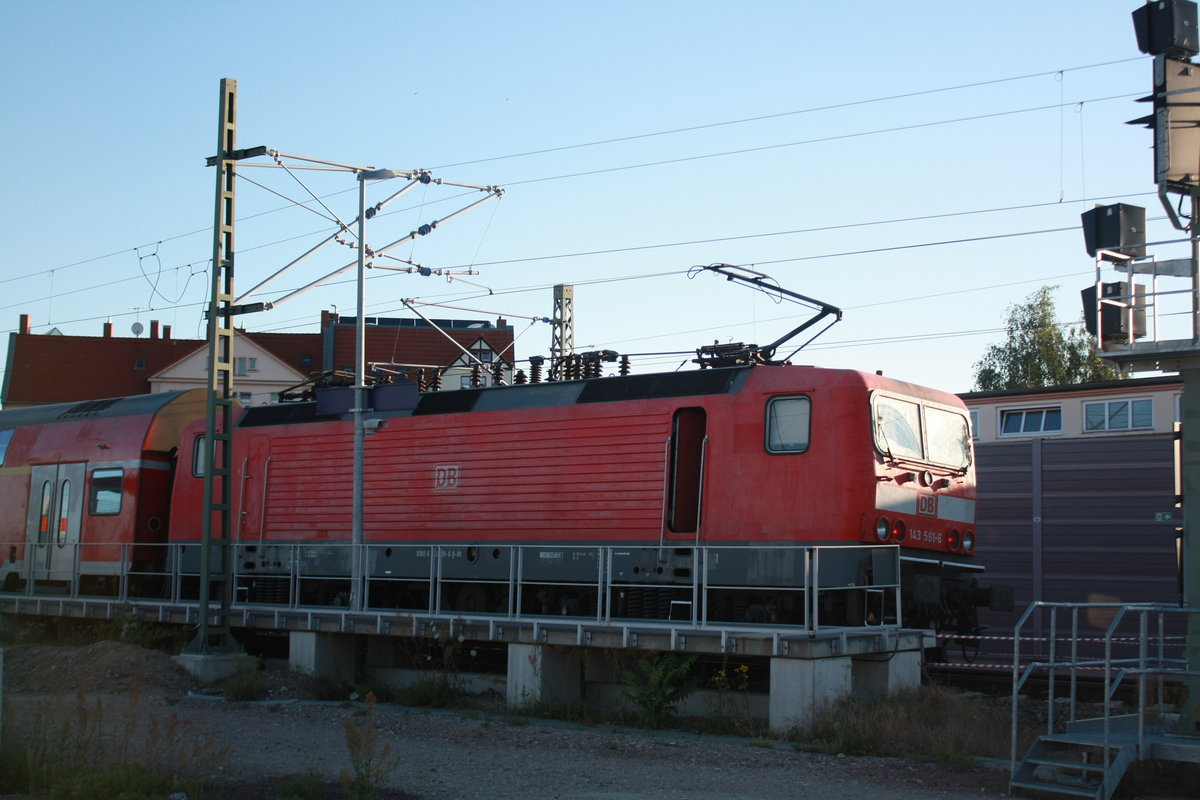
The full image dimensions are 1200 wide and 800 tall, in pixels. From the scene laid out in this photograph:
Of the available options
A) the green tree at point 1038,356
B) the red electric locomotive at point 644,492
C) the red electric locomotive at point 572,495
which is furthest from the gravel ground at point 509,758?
the green tree at point 1038,356

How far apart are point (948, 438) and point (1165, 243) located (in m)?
5.14

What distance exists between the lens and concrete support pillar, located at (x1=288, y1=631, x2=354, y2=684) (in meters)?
17.8

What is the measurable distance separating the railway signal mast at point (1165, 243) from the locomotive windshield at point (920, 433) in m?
3.44

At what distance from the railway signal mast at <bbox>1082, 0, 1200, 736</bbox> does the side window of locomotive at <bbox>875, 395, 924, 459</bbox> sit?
11.1 ft

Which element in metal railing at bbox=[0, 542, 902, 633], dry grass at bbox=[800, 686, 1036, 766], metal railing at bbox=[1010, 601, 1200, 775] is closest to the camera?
dry grass at bbox=[800, 686, 1036, 766]

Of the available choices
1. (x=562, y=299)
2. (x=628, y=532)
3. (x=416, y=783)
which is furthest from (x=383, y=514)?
(x=562, y=299)

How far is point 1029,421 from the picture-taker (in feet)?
72.7

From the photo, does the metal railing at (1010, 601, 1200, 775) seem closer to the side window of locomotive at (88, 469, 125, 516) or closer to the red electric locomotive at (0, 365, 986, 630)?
the red electric locomotive at (0, 365, 986, 630)

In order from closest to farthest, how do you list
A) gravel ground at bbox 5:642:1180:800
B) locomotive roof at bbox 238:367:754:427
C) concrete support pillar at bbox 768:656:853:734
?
gravel ground at bbox 5:642:1180:800 → concrete support pillar at bbox 768:656:853:734 → locomotive roof at bbox 238:367:754:427

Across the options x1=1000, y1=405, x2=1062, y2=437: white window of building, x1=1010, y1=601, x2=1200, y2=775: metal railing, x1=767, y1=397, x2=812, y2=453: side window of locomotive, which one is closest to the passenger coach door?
x1=767, y1=397, x2=812, y2=453: side window of locomotive

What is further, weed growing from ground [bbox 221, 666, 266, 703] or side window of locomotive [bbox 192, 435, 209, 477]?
side window of locomotive [bbox 192, 435, 209, 477]

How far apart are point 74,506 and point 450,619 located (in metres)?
10.4

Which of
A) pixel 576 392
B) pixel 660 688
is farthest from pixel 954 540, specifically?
pixel 576 392

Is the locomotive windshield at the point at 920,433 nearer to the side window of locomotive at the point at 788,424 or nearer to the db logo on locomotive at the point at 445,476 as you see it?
the side window of locomotive at the point at 788,424
